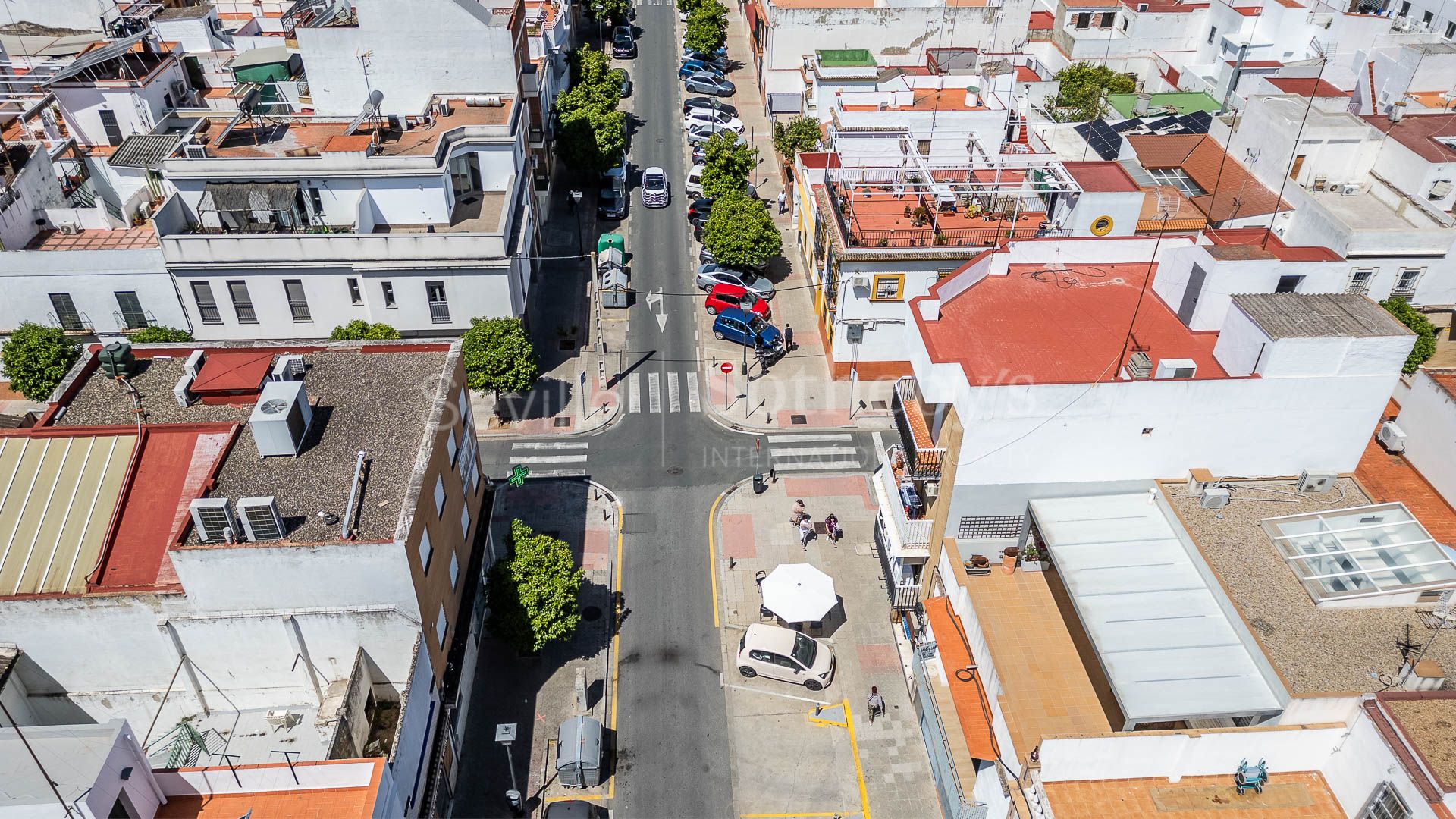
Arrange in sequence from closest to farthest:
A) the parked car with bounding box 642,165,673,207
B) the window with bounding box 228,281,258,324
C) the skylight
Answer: the skylight < the window with bounding box 228,281,258,324 < the parked car with bounding box 642,165,673,207

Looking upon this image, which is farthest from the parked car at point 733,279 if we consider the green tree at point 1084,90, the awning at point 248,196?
the green tree at point 1084,90

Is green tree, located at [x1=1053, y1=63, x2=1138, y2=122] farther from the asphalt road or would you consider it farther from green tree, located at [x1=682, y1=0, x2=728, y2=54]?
green tree, located at [x1=682, y1=0, x2=728, y2=54]

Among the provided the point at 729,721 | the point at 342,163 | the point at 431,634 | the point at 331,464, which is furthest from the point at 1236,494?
the point at 342,163

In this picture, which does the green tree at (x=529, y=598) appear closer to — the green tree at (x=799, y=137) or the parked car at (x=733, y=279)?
the parked car at (x=733, y=279)

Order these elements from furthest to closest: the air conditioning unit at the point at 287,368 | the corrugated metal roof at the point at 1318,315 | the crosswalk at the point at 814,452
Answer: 1. the crosswalk at the point at 814,452
2. the air conditioning unit at the point at 287,368
3. the corrugated metal roof at the point at 1318,315

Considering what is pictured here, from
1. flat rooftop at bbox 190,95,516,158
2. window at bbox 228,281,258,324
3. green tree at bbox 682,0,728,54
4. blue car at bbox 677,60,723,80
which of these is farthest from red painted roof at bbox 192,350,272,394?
green tree at bbox 682,0,728,54

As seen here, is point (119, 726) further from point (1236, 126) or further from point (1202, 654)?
point (1236, 126)

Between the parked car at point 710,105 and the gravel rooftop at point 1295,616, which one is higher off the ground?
the parked car at point 710,105

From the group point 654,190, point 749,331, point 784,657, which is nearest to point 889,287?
point 749,331
